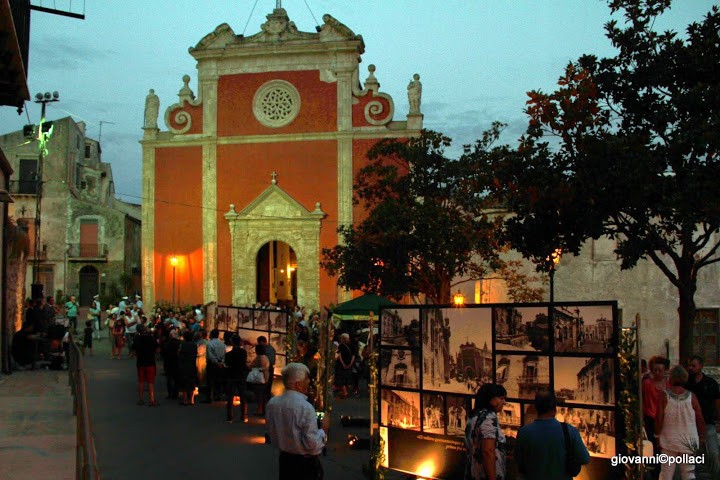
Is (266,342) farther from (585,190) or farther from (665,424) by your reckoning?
(665,424)

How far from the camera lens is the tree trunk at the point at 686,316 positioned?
1002cm

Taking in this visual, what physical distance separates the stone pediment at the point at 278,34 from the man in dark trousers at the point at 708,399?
2679 centimetres

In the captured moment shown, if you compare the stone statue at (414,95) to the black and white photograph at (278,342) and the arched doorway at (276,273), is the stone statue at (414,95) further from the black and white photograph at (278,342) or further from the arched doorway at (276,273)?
the black and white photograph at (278,342)

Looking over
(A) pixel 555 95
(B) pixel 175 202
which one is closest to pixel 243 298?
(B) pixel 175 202

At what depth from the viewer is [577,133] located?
34.1 ft

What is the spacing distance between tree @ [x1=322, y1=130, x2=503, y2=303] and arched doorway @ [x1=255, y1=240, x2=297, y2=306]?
462 inches

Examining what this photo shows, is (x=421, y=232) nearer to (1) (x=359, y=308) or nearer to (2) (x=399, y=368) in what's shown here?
(1) (x=359, y=308)

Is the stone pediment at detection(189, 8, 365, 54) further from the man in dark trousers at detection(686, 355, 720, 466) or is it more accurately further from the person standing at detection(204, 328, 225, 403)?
the man in dark trousers at detection(686, 355, 720, 466)

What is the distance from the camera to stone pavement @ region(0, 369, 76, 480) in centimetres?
778

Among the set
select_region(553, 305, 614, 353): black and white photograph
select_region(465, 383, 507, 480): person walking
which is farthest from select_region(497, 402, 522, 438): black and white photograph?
select_region(465, 383, 507, 480): person walking

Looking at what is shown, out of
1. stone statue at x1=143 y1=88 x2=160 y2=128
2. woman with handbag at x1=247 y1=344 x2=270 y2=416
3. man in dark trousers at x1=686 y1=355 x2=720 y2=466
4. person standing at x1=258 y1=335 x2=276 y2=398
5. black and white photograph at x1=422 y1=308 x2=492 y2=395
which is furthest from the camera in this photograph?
stone statue at x1=143 y1=88 x2=160 y2=128

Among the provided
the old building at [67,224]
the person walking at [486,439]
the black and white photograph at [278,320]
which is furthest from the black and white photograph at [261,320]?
the old building at [67,224]

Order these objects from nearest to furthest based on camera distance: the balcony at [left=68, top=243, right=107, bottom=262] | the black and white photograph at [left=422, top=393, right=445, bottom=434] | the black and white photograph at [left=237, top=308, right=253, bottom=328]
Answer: the black and white photograph at [left=422, top=393, right=445, bottom=434] < the black and white photograph at [left=237, top=308, right=253, bottom=328] < the balcony at [left=68, top=243, right=107, bottom=262]

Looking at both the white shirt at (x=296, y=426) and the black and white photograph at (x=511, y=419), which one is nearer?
the white shirt at (x=296, y=426)
